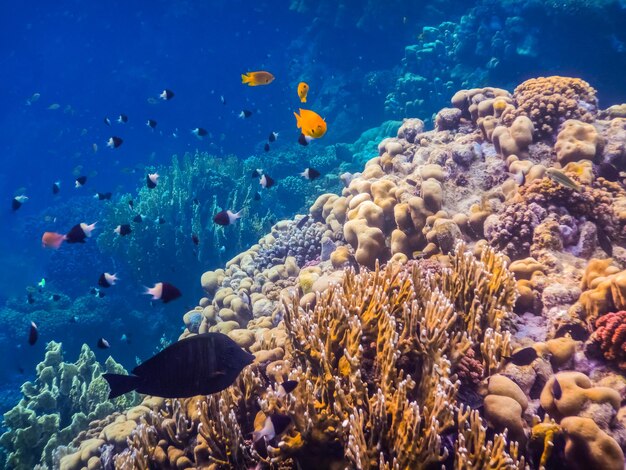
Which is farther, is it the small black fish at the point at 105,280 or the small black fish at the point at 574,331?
the small black fish at the point at 105,280

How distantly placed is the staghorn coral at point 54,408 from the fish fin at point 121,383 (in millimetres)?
5401

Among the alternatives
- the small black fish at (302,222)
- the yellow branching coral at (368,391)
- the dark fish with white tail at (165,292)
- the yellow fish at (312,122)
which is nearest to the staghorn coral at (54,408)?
the dark fish with white tail at (165,292)

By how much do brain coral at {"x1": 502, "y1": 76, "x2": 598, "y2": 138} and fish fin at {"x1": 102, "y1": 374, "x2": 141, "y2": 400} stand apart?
668 centimetres

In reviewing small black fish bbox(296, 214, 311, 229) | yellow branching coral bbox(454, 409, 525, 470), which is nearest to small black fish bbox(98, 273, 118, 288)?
small black fish bbox(296, 214, 311, 229)

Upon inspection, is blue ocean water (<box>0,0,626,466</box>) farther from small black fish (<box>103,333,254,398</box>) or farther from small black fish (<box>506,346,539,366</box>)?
small black fish (<box>506,346,539,366</box>)

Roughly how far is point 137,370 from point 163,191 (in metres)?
14.3

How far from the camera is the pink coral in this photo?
2.85 m

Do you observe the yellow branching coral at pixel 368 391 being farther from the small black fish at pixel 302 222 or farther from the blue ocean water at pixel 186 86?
the blue ocean water at pixel 186 86

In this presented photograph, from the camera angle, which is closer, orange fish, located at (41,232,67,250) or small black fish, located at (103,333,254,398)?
small black fish, located at (103,333,254,398)

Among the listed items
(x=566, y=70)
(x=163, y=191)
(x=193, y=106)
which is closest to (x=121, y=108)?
(x=193, y=106)

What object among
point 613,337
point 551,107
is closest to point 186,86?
point 551,107

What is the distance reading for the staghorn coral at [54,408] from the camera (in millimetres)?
6574

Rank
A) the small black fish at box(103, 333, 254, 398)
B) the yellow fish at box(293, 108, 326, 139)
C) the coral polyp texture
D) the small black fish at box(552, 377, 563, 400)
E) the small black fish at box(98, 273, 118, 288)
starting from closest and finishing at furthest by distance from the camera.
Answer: the small black fish at box(103, 333, 254, 398), the coral polyp texture, the small black fish at box(552, 377, 563, 400), the yellow fish at box(293, 108, 326, 139), the small black fish at box(98, 273, 118, 288)

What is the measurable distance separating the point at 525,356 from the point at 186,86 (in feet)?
155
